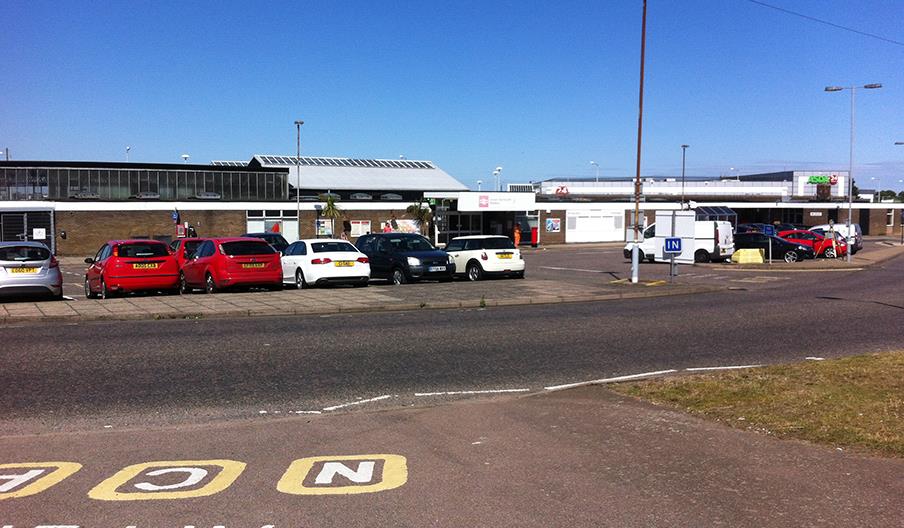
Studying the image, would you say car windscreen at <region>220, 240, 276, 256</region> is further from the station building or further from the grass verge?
the station building

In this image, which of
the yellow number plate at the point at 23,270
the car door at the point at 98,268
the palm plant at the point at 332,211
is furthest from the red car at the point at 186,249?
the palm plant at the point at 332,211

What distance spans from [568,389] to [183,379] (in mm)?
4526

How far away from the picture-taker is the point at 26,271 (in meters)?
17.8

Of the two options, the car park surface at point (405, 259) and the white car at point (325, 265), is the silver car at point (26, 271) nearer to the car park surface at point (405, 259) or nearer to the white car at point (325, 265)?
the white car at point (325, 265)

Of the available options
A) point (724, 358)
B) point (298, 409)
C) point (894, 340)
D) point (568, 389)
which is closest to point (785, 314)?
point (894, 340)

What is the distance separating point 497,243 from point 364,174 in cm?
5241

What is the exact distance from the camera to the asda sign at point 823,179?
311 ft

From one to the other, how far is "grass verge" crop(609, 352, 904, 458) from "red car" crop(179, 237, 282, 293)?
1330 cm

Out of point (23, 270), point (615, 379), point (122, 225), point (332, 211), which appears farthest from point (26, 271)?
point (332, 211)

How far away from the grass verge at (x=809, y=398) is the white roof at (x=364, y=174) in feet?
208

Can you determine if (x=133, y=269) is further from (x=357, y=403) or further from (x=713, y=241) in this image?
(x=713, y=241)

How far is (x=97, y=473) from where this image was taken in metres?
5.86

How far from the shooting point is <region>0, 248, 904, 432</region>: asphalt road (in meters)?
8.36

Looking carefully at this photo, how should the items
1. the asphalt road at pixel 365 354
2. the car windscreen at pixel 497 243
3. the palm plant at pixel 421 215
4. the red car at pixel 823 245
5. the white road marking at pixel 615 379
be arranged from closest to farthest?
the asphalt road at pixel 365 354 < the white road marking at pixel 615 379 < the car windscreen at pixel 497 243 < the red car at pixel 823 245 < the palm plant at pixel 421 215
